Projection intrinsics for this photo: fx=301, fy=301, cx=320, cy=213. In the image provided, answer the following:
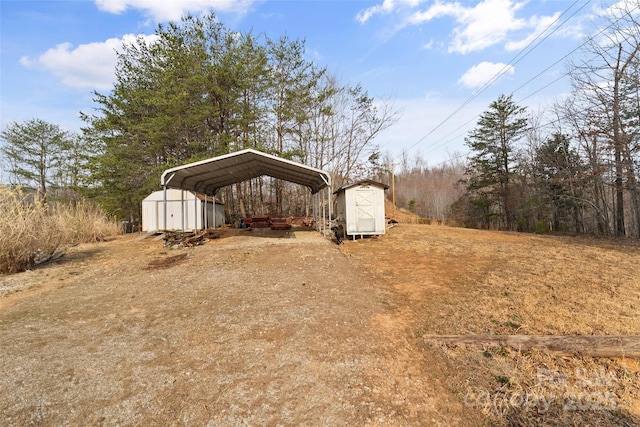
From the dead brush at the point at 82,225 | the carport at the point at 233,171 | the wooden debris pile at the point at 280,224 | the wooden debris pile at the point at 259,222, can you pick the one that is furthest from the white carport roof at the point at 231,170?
the dead brush at the point at 82,225

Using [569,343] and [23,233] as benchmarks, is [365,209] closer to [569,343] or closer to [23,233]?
[569,343]

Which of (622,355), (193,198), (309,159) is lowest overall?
(622,355)

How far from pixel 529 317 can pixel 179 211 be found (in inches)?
644

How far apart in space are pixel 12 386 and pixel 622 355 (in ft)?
19.7

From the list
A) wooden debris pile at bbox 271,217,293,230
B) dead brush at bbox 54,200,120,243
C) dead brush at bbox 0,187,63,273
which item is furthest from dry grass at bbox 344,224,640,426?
dead brush at bbox 54,200,120,243

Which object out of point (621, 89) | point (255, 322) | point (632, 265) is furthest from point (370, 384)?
point (621, 89)

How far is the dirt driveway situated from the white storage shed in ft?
30.8

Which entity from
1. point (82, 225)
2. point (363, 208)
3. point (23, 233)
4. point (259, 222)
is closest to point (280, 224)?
point (259, 222)

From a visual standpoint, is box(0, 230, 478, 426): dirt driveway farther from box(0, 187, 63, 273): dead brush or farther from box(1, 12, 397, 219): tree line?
box(1, 12, 397, 219): tree line

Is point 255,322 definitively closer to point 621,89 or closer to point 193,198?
point 193,198

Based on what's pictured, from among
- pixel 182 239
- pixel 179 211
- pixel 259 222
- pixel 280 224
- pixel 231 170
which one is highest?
pixel 231 170

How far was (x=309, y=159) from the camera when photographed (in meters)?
23.7

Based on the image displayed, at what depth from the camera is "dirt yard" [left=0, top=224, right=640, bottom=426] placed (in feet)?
7.82

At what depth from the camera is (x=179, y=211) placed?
652 inches
